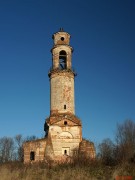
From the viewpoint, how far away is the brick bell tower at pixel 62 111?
28.4 metres

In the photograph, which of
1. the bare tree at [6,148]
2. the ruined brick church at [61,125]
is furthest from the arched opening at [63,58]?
Answer: the bare tree at [6,148]

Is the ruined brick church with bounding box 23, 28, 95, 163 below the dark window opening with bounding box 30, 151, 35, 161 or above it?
above

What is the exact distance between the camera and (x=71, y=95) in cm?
3023

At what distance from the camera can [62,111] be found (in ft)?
96.8

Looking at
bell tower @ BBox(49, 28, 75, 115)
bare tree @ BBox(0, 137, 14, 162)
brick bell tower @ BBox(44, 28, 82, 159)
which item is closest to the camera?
brick bell tower @ BBox(44, 28, 82, 159)

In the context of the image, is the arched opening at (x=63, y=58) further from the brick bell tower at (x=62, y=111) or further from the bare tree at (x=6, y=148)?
the bare tree at (x=6, y=148)

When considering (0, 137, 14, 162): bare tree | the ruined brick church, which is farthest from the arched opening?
(0, 137, 14, 162): bare tree

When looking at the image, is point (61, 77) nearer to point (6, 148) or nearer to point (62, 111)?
point (62, 111)

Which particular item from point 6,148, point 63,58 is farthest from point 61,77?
point 6,148

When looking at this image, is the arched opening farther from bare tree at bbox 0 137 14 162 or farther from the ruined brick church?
bare tree at bbox 0 137 14 162

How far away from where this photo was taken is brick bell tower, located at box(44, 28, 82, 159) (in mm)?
28422

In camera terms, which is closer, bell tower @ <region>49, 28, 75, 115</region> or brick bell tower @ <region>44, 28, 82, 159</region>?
brick bell tower @ <region>44, 28, 82, 159</region>

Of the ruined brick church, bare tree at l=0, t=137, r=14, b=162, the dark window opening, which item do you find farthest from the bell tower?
bare tree at l=0, t=137, r=14, b=162

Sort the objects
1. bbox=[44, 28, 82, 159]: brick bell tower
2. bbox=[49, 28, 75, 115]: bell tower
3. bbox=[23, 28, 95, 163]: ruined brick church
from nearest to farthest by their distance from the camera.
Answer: bbox=[23, 28, 95, 163]: ruined brick church < bbox=[44, 28, 82, 159]: brick bell tower < bbox=[49, 28, 75, 115]: bell tower
